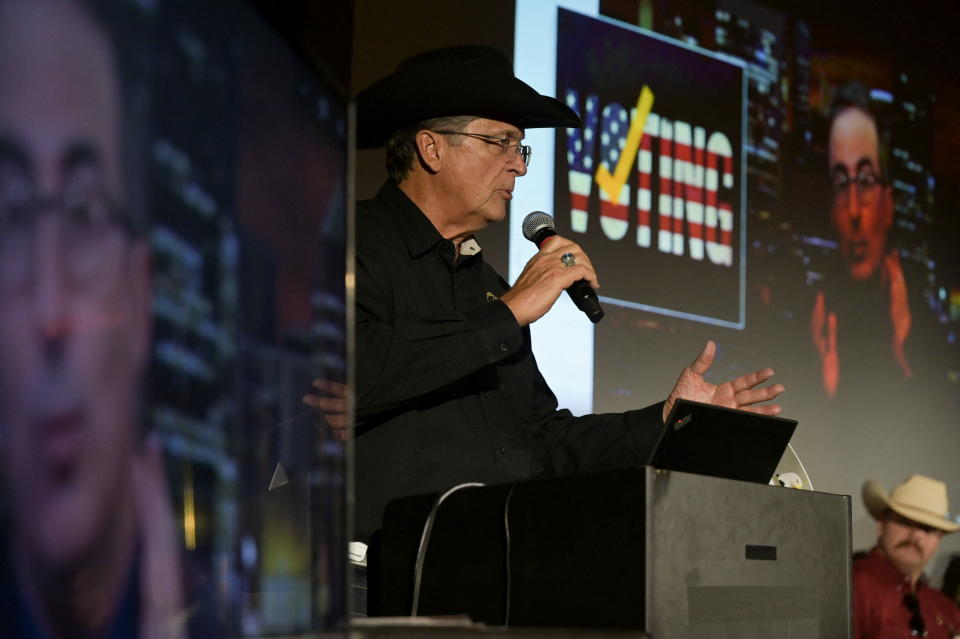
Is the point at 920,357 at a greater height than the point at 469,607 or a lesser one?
greater

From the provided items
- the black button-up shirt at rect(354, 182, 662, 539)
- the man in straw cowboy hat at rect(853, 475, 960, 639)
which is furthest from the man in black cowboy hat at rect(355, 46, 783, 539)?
the man in straw cowboy hat at rect(853, 475, 960, 639)

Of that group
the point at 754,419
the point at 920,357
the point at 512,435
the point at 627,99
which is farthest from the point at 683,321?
the point at 754,419

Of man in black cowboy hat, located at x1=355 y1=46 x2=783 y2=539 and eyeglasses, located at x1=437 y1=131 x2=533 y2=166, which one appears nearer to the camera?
man in black cowboy hat, located at x1=355 y1=46 x2=783 y2=539

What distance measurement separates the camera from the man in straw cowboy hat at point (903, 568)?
11.6 feet

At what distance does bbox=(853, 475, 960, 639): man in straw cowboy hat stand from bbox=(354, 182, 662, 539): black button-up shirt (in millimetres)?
1847

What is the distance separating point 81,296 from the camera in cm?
68

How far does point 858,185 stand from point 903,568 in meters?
1.34

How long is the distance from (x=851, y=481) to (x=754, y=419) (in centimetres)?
278

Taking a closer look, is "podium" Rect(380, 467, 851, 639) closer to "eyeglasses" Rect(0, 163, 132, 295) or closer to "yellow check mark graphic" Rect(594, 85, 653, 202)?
"eyeglasses" Rect(0, 163, 132, 295)

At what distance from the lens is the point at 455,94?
6.81 feet

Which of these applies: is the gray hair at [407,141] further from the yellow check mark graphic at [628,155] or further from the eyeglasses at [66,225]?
the eyeglasses at [66,225]

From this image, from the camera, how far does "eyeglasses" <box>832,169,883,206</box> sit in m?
→ 4.00

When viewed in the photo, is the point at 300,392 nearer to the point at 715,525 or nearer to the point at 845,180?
the point at 715,525

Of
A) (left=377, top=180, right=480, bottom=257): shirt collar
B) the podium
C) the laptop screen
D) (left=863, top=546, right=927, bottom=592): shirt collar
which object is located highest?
(left=377, top=180, right=480, bottom=257): shirt collar
